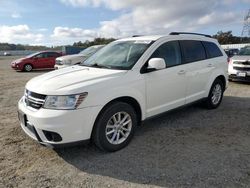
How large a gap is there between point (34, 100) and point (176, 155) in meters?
2.28

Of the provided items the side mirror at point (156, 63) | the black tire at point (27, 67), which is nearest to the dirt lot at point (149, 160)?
the side mirror at point (156, 63)

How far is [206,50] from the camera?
5902 mm

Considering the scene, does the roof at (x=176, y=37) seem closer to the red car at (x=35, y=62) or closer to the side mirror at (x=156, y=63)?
the side mirror at (x=156, y=63)

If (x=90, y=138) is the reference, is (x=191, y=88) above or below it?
above

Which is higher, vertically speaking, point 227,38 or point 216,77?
point 227,38

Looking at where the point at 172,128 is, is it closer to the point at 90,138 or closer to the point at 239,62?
the point at 90,138

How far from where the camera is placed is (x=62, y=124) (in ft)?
11.0

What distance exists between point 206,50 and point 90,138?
3.70 metres

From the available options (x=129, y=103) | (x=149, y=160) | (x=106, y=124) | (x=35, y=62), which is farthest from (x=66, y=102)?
(x=35, y=62)

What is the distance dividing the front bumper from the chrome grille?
9 cm

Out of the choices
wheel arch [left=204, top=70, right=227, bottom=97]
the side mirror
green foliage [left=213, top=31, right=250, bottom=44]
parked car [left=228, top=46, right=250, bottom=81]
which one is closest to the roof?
the side mirror

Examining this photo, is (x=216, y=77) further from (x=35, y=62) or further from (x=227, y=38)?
(x=227, y=38)

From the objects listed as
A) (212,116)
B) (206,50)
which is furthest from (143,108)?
(206,50)

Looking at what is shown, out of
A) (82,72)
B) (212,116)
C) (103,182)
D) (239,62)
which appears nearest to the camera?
(103,182)
